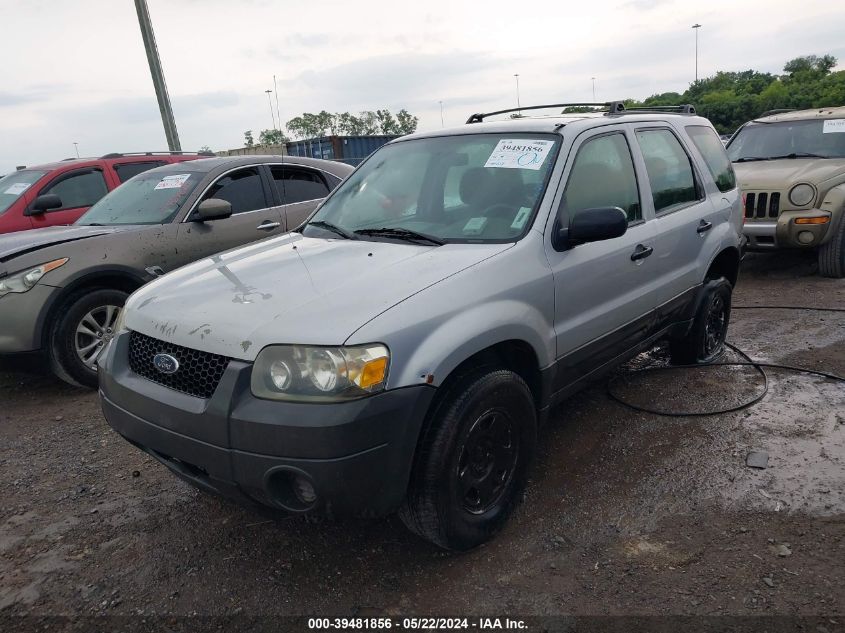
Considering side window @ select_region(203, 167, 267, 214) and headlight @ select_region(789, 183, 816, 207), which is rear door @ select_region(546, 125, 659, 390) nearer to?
side window @ select_region(203, 167, 267, 214)

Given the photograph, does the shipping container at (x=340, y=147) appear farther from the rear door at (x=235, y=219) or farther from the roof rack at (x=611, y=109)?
the roof rack at (x=611, y=109)

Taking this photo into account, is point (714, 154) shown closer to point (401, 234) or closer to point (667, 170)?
point (667, 170)

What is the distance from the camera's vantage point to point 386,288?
8.14ft

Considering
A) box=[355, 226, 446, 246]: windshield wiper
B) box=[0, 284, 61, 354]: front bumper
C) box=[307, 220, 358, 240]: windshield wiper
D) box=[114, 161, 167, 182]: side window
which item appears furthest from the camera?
box=[114, 161, 167, 182]: side window

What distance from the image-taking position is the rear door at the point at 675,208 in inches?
150

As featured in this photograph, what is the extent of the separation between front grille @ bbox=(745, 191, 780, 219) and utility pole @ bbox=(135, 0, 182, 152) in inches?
333

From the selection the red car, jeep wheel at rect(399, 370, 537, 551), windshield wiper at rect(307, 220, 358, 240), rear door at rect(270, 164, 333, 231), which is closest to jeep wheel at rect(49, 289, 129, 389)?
rear door at rect(270, 164, 333, 231)

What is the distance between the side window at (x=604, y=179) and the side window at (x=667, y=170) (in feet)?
0.68

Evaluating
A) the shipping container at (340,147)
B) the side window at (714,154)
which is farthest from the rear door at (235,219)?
the shipping container at (340,147)

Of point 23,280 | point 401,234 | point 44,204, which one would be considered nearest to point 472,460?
point 401,234

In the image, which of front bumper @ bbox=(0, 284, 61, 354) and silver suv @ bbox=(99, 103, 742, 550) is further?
front bumper @ bbox=(0, 284, 61, 354)

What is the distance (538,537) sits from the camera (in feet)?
9.30

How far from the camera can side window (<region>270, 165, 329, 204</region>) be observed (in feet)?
19.9

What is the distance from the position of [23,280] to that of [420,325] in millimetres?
3491
